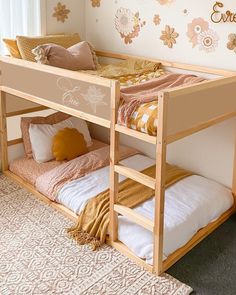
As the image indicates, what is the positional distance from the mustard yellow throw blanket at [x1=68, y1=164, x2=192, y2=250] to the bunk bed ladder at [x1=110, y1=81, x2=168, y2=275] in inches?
3.0

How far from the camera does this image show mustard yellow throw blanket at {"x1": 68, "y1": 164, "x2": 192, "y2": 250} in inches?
88.0

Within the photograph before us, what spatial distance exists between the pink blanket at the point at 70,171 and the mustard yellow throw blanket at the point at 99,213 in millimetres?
324

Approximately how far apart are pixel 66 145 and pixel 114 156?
0.95m

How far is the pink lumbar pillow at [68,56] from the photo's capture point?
2.62 metres

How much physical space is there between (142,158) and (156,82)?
736 millimetres

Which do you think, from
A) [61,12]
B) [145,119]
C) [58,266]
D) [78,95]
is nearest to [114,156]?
[145,119]

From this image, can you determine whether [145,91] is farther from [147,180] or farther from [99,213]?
[99,213]

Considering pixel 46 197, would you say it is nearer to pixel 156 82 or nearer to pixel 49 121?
pixel 49 121

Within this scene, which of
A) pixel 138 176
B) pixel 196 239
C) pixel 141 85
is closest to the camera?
pixel 138 176

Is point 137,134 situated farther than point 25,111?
No

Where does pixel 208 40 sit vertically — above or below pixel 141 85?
above

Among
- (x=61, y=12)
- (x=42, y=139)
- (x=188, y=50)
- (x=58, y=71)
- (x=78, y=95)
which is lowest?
(x=42, y=139)

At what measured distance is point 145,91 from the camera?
2330 millimetres

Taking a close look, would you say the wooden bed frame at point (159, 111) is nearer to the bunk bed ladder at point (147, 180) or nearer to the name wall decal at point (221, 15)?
the bunk bed ladder at point (147, 180)
